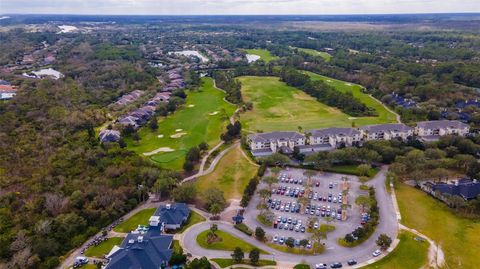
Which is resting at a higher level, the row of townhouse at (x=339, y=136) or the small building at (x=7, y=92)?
the small building at (x=7, y=92)

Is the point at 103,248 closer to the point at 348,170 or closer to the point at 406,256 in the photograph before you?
the point at 406,256

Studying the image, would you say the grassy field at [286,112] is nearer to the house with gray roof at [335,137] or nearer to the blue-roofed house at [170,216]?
the house with gray roof at [335,137]

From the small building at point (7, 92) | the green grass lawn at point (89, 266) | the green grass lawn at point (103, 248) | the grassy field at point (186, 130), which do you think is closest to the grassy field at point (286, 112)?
the grassy field at point (186, 130)

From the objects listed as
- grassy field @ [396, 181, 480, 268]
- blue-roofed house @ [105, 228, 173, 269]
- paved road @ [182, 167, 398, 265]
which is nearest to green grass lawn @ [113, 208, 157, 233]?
blue-roofed house @ [105, 228, 173, 269]

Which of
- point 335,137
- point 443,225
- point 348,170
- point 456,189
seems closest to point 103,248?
point 348,170

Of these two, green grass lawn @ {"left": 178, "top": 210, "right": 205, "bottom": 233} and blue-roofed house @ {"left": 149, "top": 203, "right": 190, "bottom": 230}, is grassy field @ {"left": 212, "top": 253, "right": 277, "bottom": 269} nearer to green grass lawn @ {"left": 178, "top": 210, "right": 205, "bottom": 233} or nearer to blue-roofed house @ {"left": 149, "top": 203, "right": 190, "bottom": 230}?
green grass lawn @ {"left": 178, "top": 210, "right": 205, "bottom": 233}
